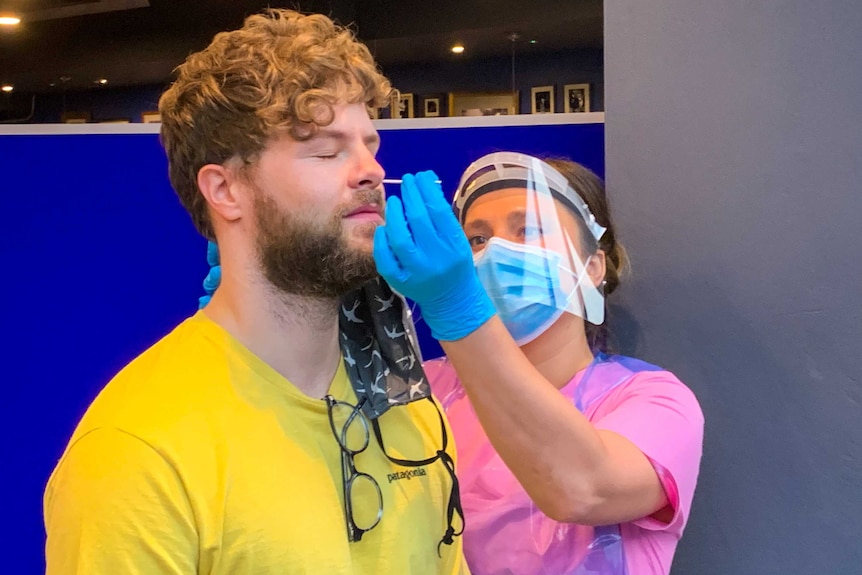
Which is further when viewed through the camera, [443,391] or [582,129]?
[582,129]

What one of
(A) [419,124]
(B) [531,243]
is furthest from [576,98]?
(B) [531,243]

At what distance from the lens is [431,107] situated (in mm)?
3482

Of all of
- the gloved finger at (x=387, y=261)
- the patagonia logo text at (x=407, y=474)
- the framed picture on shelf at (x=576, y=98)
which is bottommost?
the patagonia logo text at (x=407, y=474)

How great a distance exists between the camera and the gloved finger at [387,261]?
88 centimetres

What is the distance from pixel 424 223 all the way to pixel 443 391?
602 millimetres

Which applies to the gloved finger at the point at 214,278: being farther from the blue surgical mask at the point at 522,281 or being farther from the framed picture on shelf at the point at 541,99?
the framed picture on shelf at the point at 541,99

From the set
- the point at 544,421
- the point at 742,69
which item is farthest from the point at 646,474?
the point at 742,69

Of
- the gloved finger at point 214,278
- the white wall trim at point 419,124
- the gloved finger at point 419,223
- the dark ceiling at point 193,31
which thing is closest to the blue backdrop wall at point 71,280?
the white wall trim at point 419,124

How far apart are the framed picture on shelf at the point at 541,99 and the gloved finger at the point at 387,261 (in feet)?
8.30

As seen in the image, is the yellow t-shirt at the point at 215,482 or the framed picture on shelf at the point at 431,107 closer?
the yellow t-shirt at the point at 215,482

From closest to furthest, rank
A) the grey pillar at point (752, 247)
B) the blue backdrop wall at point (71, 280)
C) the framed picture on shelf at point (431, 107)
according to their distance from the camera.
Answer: the grey pillar at point (752, 247) → the blue backdrop wall at point (71, 280) → the framed picture on shelf at point (431, 107)

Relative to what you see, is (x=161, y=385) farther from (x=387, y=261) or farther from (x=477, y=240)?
(x=477, y=240)

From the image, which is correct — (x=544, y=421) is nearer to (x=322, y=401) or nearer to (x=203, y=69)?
(x=322, y=401)

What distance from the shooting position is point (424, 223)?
863 millimetres
